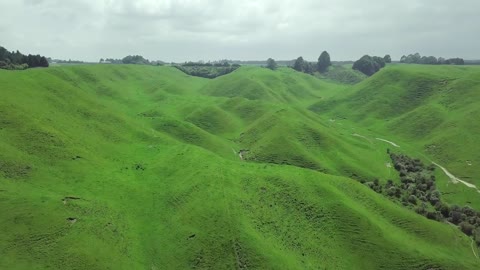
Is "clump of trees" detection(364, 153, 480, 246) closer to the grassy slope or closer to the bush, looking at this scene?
the bush

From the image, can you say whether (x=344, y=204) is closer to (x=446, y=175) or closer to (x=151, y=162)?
(x=151, y=162)

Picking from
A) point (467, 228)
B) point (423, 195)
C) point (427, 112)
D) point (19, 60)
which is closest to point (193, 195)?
point (467, 228)

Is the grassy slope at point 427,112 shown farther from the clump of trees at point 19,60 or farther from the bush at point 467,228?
the clump of trees at point 19,60

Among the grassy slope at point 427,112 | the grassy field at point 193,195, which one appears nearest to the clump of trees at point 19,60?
the grassy field at point 193,195

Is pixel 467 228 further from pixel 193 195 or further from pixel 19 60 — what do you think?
pixel 19 60

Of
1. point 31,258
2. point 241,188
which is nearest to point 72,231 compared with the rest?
point 31,258

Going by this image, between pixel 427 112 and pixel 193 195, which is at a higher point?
pixel 427 112

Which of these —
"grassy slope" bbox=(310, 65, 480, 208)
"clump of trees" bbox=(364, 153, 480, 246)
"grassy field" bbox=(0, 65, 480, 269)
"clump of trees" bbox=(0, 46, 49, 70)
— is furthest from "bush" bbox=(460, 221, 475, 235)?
"clump of trees" bbox=(0, 46, 49, 70)
